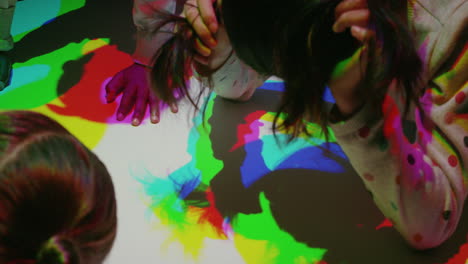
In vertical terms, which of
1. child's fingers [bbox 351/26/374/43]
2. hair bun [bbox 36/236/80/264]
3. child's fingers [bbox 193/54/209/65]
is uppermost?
child's fingers [bbox 351/26/374/43]

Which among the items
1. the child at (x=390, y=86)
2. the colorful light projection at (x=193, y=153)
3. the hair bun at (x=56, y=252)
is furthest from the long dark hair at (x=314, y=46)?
the hair bun at (x=56, y=252)

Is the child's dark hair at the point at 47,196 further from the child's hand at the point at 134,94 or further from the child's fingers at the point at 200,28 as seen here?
the child's hand at the point at 134,94

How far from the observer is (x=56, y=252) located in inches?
12.0

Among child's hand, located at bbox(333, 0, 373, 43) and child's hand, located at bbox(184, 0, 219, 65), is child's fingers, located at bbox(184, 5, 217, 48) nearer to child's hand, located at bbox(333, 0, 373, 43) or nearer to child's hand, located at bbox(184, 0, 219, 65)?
child's hand, located at bbox(184, 0, 219, 65)

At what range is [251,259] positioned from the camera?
1.79ft

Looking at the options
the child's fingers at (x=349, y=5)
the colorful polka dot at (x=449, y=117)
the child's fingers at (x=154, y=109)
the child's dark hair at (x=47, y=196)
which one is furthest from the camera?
the child's fingers at (x=154, y=109)

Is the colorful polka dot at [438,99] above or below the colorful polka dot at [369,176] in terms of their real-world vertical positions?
above

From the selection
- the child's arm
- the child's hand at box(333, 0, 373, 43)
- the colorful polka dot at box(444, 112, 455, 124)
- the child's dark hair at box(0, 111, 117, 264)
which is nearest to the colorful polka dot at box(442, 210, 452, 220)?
the child's arm

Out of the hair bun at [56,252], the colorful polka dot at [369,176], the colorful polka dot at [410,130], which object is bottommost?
the colorful polka dot at [369,176]

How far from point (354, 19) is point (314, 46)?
44 millimetres

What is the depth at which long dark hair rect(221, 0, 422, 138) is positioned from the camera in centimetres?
40

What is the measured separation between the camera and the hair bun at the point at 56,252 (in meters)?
0.30

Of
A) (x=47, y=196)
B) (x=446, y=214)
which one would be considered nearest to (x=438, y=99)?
(x=446, y=214)

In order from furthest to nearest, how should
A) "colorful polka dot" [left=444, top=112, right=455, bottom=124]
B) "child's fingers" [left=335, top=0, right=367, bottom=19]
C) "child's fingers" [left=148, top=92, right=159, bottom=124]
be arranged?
"child's fingers" [left=148, top=92, right=159, bottom=124] < "colorful polka dot" [left=444, top=112, right=455, bottom=124] < "child's fingers" [left=335, top=0, right=367, bottom=19]
